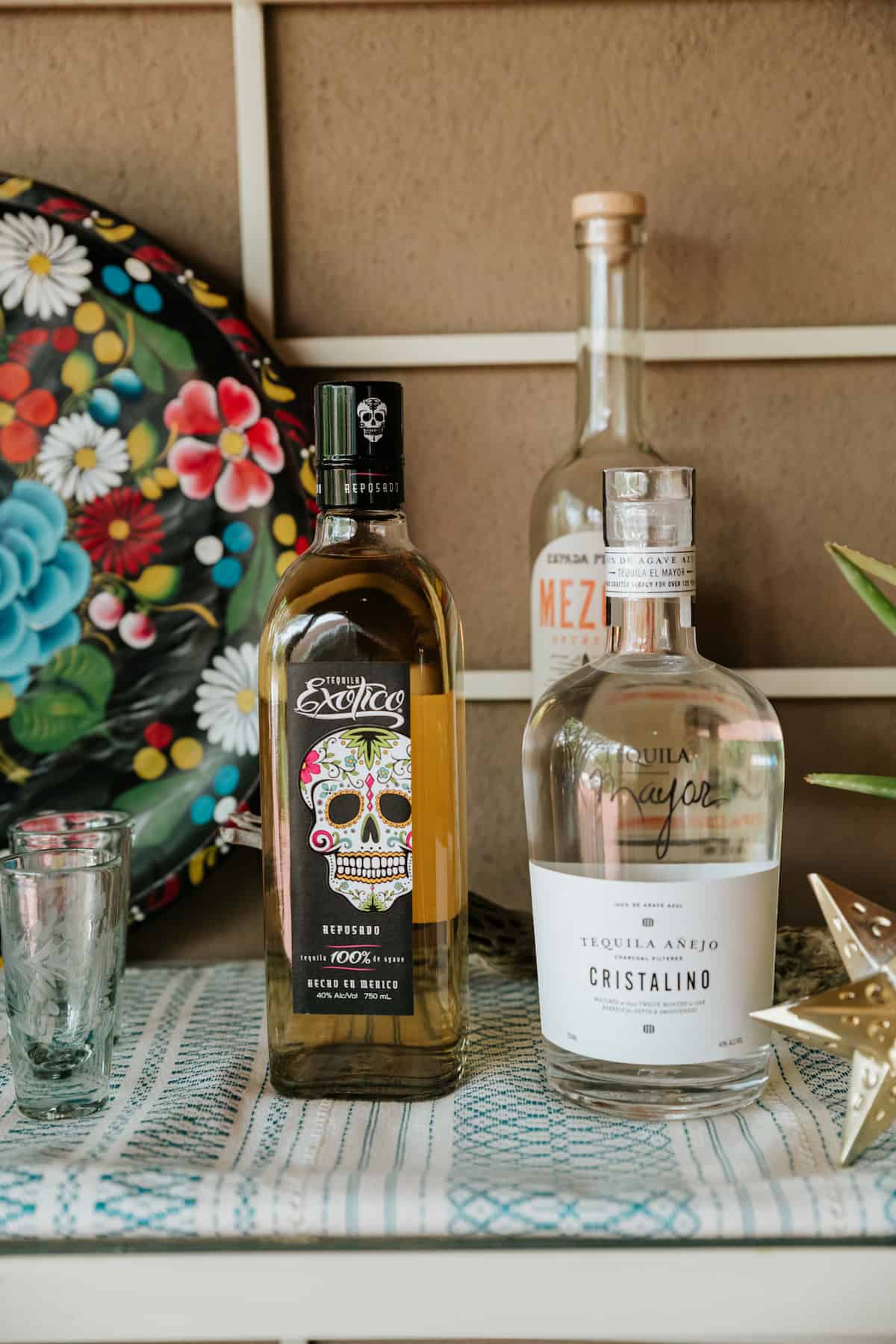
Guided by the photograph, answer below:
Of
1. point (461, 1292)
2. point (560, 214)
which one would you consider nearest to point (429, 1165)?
point (461, 1292)

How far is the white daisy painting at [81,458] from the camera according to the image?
0.69 metres

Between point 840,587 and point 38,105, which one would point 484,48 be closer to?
point 38,105

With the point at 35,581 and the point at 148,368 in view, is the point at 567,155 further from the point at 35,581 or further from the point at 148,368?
the point at 35,581

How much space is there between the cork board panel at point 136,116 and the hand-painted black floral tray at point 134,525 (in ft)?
0.12

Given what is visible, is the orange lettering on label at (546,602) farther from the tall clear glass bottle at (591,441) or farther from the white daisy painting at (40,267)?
the white daisy painting at (40,267)

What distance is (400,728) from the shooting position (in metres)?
0.52

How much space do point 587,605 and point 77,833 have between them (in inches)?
10.8

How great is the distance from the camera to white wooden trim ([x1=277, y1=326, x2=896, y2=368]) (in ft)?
2.25

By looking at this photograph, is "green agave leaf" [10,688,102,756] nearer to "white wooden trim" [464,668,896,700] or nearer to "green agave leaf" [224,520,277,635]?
"green agave leaf" [224,520,277,635]

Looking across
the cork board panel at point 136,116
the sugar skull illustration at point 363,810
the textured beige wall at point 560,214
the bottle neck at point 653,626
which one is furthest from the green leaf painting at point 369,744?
the cork board panel at point 136,116

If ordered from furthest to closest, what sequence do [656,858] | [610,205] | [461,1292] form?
[610,205] < [656,858] < [461,1292]

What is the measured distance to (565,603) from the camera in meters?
0.65

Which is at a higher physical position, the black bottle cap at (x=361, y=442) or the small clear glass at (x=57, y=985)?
the black bottle cap at (x=361, y=442)

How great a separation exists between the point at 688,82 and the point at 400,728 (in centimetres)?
40
